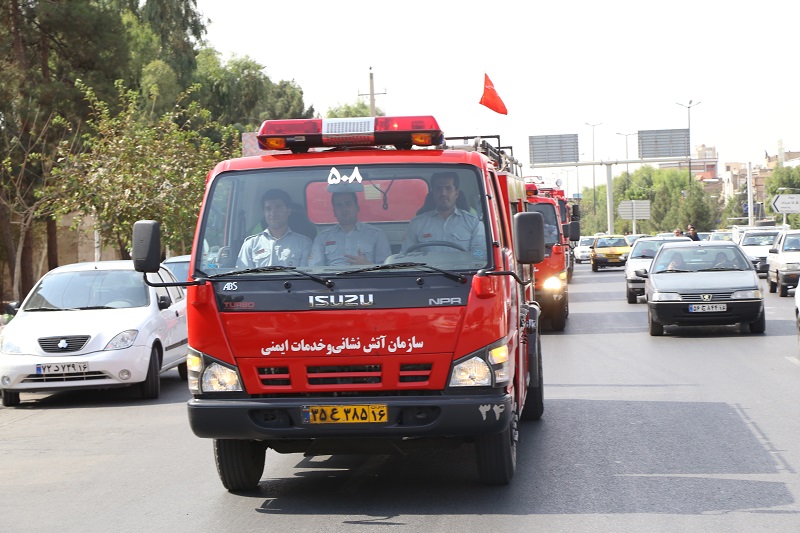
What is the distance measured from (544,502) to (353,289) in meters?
1.78

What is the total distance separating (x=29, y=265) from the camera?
34.9m

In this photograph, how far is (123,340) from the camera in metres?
13.8

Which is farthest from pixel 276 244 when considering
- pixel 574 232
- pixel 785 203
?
pixel 785 203

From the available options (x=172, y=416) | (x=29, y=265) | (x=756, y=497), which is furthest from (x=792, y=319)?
(x=29, y=265)

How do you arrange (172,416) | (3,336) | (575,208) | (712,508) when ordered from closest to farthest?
(712,508), (172,416), (3,336), (575,208)

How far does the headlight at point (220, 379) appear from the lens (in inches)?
298

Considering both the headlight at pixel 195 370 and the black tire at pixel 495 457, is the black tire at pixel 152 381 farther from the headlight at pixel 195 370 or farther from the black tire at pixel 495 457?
the black tire at pixel 495 457

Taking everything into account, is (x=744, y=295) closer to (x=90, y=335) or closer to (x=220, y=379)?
(x=90, y=335)

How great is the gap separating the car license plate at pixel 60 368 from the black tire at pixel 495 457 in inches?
269

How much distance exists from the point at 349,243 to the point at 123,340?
22.3ft

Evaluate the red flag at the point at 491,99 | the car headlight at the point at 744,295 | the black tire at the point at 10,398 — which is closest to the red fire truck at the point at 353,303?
the black tire at the point at 10,398

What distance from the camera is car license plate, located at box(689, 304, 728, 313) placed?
19.3m

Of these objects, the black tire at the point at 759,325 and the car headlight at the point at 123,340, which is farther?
the black tire at the point at 759,325

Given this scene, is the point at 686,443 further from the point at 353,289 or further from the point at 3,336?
the point at 3,336
